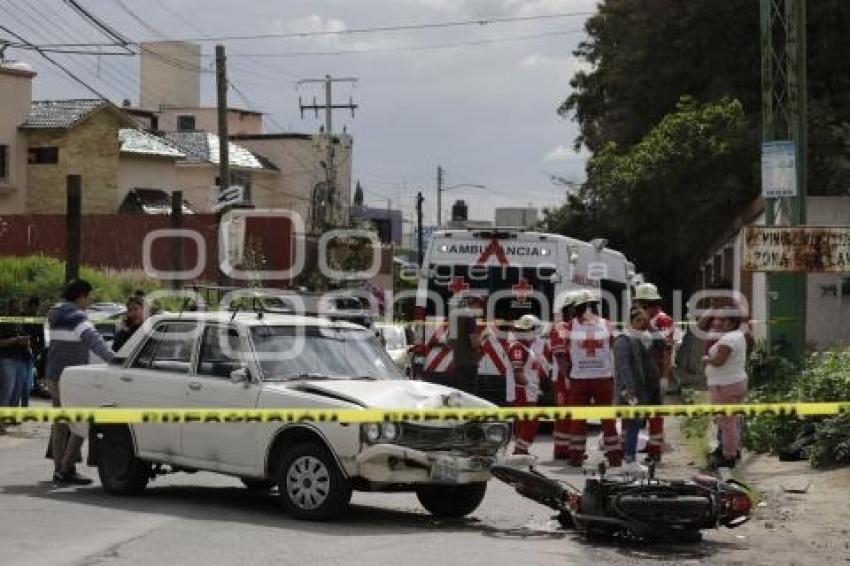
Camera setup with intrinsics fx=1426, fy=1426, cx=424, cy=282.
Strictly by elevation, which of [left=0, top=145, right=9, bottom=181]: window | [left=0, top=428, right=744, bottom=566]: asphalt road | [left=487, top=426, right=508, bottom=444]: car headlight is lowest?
[left=0, top=428, right=744, bottom=566]: asphalt road

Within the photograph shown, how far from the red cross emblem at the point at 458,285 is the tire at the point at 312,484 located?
8697mm

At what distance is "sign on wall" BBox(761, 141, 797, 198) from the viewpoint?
656 inches

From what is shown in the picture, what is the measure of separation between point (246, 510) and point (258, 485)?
0.89 meters

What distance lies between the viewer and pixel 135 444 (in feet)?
39.8

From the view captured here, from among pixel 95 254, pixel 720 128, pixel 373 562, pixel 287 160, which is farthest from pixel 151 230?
pixel 373 562

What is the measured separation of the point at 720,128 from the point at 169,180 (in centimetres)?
2738

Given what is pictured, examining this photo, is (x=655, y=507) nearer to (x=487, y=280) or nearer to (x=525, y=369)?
(x=525, y=369)

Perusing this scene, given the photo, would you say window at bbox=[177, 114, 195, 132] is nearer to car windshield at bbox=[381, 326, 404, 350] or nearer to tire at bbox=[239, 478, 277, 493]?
car windshield at bbox=[381, 326, 404, 350]

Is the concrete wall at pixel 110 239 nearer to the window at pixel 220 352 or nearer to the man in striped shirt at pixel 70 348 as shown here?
the man in striped shirt at pixel 70 348

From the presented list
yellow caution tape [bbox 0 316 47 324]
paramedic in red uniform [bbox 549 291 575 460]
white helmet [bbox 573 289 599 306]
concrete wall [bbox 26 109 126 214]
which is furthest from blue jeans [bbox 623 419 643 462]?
concrete wall [bbox 26 109 126 214]

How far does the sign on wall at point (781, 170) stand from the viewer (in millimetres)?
16672

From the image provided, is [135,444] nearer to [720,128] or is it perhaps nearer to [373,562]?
[373,562]

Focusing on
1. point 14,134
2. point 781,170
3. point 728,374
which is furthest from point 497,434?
point 14,134

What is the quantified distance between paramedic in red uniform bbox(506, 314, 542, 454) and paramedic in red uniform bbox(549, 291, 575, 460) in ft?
1.34
